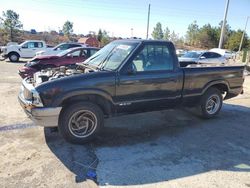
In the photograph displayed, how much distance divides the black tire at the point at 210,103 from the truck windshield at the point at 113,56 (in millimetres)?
2349

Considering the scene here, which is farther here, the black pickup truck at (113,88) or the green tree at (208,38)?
the green tree at (208,38)

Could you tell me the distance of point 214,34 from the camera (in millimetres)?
74875

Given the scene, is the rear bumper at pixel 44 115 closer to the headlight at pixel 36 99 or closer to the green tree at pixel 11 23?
the headlight at pixel 36 99

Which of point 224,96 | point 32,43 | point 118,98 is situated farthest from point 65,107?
point 32,43

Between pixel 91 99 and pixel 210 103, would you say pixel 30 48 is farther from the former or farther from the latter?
pixel 91 99

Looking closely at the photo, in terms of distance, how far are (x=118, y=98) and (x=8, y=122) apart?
2.64 metres

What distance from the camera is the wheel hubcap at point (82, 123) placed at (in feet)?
15.2

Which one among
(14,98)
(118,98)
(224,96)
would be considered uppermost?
(118,98)

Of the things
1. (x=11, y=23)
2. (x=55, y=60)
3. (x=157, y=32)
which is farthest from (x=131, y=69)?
(x=157, y=32)

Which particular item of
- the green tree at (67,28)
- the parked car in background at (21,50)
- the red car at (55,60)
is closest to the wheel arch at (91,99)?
the red car at (55,60)

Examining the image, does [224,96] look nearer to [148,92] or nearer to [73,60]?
[148,92]

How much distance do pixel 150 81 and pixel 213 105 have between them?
2359 mm

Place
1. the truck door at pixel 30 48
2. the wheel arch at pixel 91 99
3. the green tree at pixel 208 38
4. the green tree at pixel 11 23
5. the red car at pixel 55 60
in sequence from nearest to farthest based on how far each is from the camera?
the wheel arch at pixel 91 99 < the red car at pixel 55 60 < the truck door at pixel 30 48 < the green tree at pixel 11 23 < the green tree at pixel 208 38

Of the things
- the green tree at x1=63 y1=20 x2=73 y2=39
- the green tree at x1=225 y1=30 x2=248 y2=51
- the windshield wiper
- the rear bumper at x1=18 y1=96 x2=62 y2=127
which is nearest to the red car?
the windshield wiper
